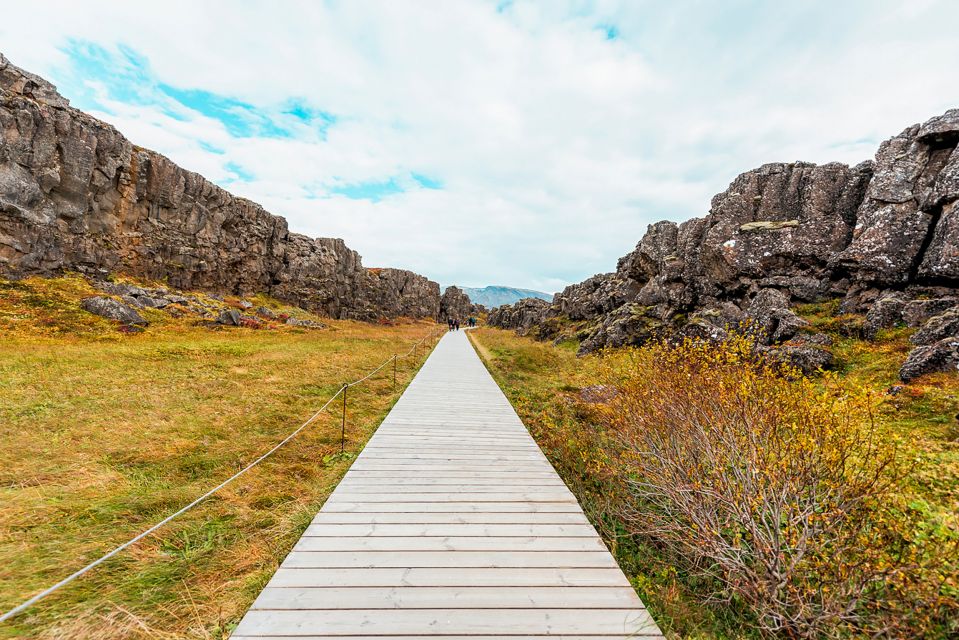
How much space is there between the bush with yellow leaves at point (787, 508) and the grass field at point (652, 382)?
26 cm

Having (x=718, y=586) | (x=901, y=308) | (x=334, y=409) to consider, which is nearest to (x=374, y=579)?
(x=718, y=586)

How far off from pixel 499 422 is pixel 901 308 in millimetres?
14943

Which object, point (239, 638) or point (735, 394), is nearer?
point (239, 638)

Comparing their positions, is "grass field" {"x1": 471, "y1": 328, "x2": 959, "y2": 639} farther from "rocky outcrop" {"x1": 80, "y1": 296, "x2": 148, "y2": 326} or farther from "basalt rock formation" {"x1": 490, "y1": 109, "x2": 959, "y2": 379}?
"rocky outcrop" {"x1": 80, "y1": 296, "x2": 148, "y2": 326}

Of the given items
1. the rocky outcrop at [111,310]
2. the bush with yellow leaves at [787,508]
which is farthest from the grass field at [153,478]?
the rocky outcrop at [111,310]

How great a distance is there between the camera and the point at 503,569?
13.1ft

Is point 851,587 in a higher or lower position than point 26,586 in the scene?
higher

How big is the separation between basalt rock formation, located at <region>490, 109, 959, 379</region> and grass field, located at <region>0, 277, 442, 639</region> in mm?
11722

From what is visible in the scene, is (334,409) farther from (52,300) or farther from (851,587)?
(52,300)

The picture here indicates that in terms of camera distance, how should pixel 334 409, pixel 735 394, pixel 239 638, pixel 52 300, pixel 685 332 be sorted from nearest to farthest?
pixel 239 638 → pixel 735 394 → pixel 334 409 → pixel 685 332 → pixel 52 300

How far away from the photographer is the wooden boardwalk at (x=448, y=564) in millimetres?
3283

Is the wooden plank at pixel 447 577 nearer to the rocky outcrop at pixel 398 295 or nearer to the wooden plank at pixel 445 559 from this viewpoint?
the wooden plank at pixel 445 559

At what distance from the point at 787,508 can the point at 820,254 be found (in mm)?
19814

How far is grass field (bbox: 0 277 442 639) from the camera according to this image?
3.68 m
